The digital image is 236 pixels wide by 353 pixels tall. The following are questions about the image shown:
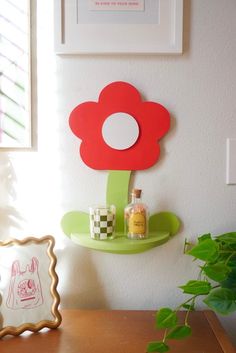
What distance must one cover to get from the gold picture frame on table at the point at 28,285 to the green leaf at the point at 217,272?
0.38 metres

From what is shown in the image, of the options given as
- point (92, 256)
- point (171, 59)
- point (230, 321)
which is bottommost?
point (230, 321)

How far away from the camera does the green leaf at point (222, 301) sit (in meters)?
0.64

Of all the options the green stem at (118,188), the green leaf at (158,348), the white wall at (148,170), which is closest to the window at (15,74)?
the white wall at (148,170)

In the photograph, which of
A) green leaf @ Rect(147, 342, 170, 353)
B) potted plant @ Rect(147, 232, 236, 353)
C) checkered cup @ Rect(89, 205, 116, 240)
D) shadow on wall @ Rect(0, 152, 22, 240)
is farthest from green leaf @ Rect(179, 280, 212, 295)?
shadow on wall @ Rect(0, 152, 22, 240)

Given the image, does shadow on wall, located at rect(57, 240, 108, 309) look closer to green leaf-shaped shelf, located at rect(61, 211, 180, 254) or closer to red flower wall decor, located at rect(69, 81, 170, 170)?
green leaf-shaped shelf, located at rect(61, 211, 180, 254)

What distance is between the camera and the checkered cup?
841mm

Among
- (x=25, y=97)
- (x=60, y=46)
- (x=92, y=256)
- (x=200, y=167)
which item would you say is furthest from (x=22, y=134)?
(x=200, y=167)

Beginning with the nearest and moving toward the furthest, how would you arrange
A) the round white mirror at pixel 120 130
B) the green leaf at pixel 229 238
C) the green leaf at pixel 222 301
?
the green leaf at pixel 222 301, the green leaf at pixel 229 238, the round white mirror at pixel 120 130

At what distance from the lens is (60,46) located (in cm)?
88

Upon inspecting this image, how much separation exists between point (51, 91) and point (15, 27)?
0.20 metres

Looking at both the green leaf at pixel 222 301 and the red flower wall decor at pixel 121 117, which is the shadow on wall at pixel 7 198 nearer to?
the red flower wall decor at pixel 121 117

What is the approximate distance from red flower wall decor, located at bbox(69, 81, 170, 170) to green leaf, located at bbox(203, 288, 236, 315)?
0.38 meters

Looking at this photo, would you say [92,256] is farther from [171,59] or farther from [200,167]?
[171,59]

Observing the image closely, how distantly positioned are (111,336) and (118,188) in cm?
36
